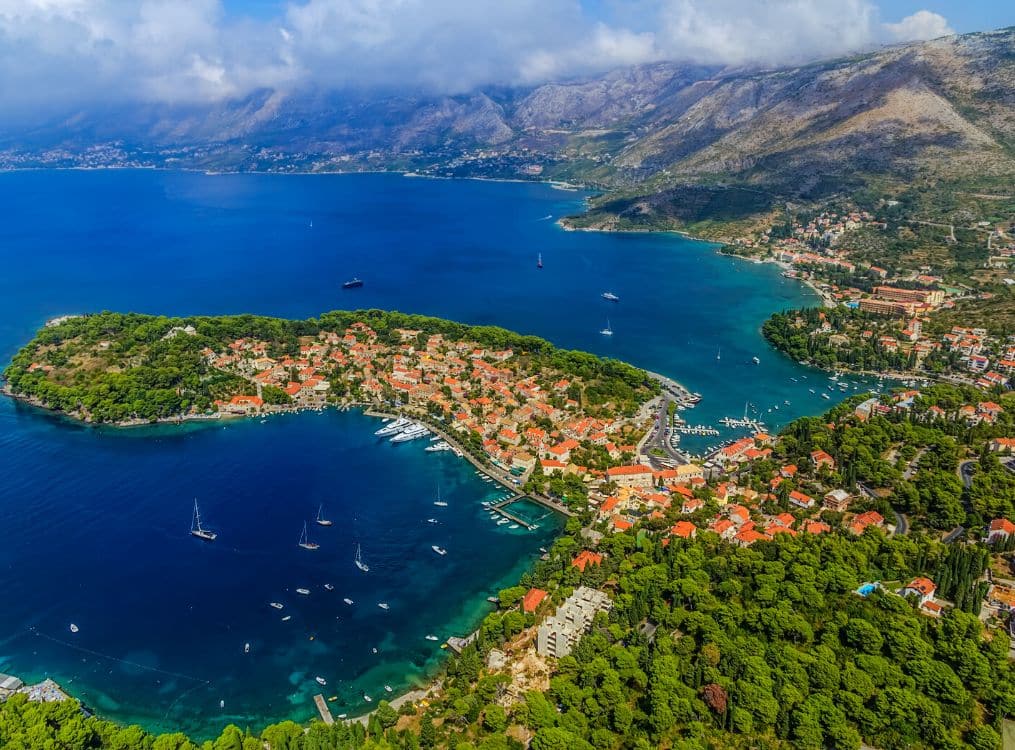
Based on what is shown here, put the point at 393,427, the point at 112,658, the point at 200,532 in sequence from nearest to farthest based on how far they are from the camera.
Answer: the point at 112,658, the point at 200,532, the point at 393,427

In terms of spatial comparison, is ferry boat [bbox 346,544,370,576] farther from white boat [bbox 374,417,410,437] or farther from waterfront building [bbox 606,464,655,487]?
waterfront building [bbox 606,464,655,487]

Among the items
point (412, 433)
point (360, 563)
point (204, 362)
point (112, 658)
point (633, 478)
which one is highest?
point (204, 362)

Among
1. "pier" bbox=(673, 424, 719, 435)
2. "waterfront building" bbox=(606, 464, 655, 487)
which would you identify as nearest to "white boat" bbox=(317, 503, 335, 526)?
"waterfront building" bbox=(606, 464, 655, 487)

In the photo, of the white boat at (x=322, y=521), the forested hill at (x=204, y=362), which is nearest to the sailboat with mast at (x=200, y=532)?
the white boat at (x=322, y=521)

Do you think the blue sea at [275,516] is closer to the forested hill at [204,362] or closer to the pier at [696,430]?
the pier at [696,430]

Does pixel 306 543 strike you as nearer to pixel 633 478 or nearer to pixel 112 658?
pixel 112 658

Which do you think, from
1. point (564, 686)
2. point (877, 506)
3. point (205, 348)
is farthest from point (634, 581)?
point (205, 348)

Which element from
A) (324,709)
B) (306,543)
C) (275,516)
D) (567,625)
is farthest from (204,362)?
(567,625)
